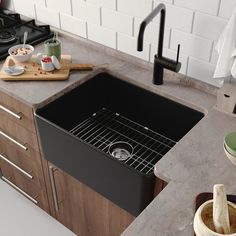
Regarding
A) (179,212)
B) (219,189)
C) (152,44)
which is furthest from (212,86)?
(219,189)

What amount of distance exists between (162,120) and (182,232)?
2.71 feet

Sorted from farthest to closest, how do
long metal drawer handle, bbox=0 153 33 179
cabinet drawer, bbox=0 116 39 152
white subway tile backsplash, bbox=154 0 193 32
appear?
long metal drawer handle, bbox=0 153 33 179 < cabinet drawer, bbox=0 116 39 152 < white subway tile backsplash, bbox=154 0 193 32

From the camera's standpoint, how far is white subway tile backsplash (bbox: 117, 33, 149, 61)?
72.3 inches

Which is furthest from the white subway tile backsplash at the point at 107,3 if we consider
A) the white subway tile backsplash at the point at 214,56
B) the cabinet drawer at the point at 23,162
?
the cabinet drawer at the point at 23,162

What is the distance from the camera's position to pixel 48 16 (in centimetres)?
213

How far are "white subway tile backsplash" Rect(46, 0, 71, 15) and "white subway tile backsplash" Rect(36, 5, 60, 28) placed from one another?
0.03 m

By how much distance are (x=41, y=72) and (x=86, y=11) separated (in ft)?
1.38

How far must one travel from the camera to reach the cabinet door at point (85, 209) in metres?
1.63

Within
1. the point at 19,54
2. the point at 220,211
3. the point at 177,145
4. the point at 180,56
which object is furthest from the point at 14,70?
the point at 220,211

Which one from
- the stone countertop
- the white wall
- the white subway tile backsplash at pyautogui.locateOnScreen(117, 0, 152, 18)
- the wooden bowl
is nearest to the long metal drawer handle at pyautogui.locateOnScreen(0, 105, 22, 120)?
the stone countertop

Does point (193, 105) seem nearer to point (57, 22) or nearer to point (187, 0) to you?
point (187, 0)

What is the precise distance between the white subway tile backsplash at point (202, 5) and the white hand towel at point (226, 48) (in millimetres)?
109

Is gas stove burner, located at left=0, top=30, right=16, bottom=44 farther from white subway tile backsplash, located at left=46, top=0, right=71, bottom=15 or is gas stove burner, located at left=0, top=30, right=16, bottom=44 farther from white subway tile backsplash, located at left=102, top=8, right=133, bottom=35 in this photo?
white subway tile backsplash, located at left=102, top=8, right=133, bottom=35

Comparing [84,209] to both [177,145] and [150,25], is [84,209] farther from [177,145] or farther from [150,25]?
[150,25]
